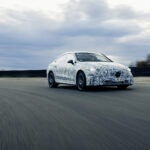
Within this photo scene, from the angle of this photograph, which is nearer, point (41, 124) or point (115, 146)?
point (115, 146)

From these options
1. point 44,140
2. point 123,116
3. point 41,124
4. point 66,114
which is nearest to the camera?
point 44,140

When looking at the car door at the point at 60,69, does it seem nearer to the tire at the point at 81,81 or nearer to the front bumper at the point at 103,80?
the tire at the point at 81,81

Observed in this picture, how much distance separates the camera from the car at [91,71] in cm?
1203

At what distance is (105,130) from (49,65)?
10657mm

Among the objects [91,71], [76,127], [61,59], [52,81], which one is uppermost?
[61,59]

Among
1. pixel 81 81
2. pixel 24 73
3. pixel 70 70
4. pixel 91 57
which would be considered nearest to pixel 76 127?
pixel 81 81

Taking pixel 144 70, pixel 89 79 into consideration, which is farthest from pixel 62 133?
pixel 144 70

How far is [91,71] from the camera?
1201 centimetres

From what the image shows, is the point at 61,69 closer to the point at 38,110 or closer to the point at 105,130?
the point at 38,110

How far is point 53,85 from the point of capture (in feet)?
49.1

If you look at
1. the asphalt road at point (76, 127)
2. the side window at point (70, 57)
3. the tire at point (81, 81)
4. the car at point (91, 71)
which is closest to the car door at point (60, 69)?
the car at point (91, 71)

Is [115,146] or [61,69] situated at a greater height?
[61,69]

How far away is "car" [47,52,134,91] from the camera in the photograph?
474 inches

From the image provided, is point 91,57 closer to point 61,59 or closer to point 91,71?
point 91,71
